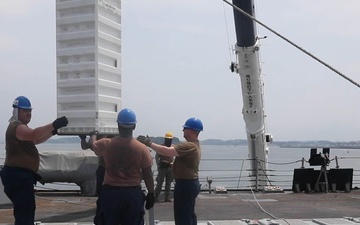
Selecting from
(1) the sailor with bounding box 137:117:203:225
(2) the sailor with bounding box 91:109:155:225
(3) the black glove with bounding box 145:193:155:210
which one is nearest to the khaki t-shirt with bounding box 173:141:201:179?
(1) the sailor with bounding box 137:117:203:225

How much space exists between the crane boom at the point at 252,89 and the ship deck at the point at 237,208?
201cm

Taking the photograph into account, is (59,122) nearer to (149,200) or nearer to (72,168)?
(149,200)

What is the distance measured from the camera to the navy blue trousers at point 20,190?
6.52m

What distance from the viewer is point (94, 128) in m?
10.8

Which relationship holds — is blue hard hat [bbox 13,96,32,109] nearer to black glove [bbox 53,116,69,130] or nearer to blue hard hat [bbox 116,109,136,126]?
black glove [bbox 53,116,69,130]

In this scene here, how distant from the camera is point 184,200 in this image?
7176mm

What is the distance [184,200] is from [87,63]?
453 centimetres

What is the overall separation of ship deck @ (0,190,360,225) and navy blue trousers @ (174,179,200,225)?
2.30 m

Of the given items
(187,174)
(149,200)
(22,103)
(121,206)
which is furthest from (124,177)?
(22,103)

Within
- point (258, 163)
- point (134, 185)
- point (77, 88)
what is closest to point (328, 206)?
point (258, 163)

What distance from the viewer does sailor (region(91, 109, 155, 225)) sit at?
6.07 metres

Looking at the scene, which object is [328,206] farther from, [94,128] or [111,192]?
[111,192]

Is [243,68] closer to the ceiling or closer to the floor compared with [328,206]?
closer to the ceiling

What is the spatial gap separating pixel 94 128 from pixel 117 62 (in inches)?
59.8
